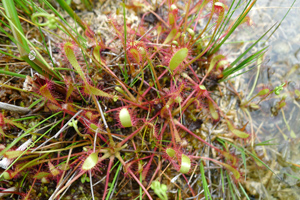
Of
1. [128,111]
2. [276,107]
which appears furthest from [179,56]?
[276,107]

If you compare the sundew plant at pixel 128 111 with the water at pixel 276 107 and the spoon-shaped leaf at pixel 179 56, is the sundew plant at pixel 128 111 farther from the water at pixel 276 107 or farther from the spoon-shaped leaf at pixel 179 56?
the water at pixel 276 107

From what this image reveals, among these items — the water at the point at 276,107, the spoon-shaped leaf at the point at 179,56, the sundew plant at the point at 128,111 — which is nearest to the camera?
the spoon-shaped leaf at the point at 179,56

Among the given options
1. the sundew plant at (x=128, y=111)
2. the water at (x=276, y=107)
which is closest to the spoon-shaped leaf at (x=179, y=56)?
the sundew plant at (x=128, y=111)

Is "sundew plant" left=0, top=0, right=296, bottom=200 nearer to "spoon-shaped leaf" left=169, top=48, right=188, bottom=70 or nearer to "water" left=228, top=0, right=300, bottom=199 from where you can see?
"spoon-shaped leaf" left=169, top=48, right=188, bottom=70

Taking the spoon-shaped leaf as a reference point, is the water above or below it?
below

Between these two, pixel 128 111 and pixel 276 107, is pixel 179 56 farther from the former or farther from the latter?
pixel 276 107

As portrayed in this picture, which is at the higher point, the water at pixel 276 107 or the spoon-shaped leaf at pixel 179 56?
the spoon-shaped leaf at pixel 179 56

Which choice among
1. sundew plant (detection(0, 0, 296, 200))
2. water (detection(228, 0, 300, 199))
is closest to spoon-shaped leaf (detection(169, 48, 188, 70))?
sundew plant (detection(0, 0, 296, 200))

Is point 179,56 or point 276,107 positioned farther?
point 276,107
